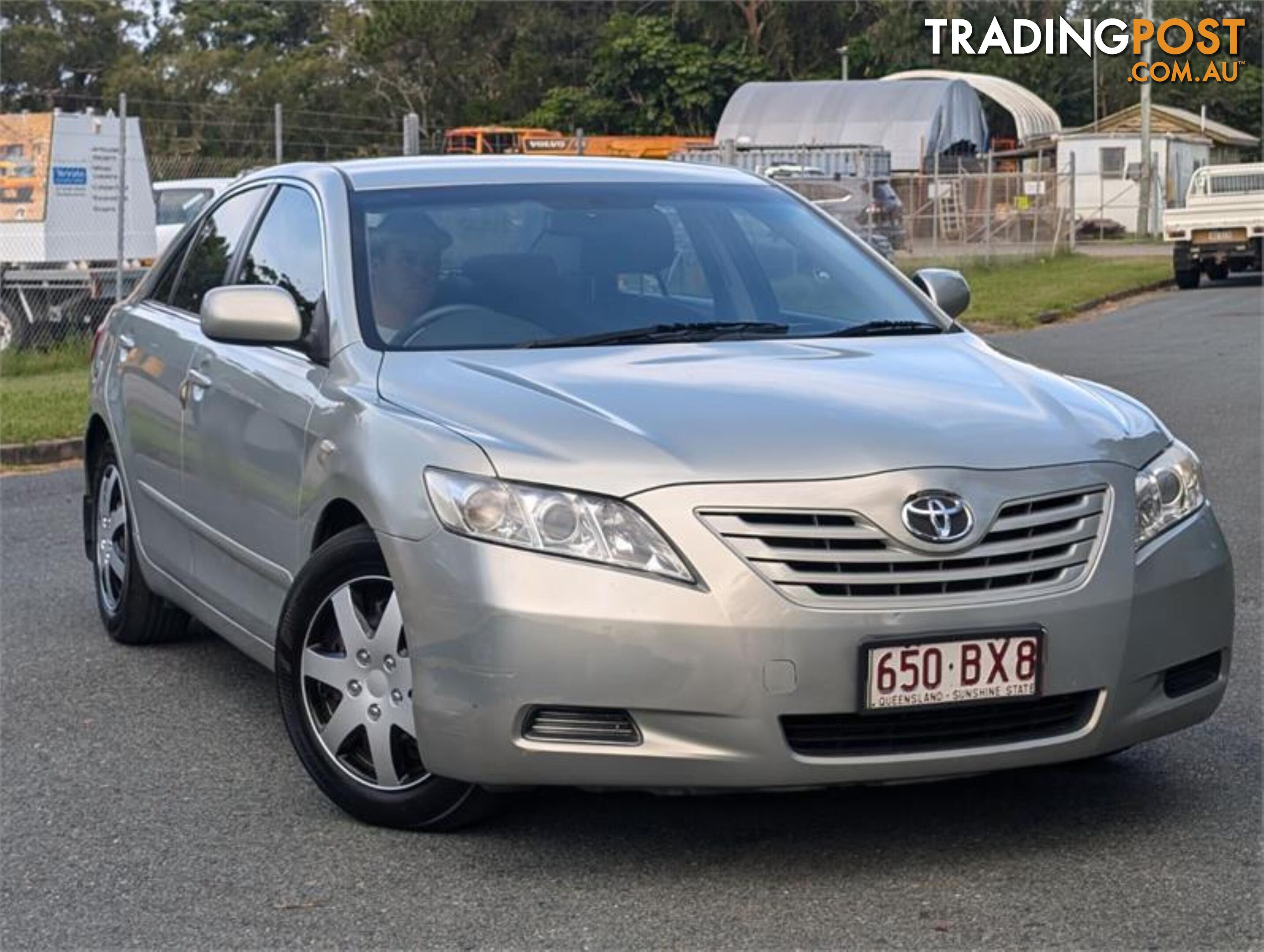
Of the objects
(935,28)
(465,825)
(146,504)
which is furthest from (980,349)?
(935,28)

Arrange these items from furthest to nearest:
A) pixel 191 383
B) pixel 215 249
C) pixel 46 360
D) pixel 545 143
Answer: pixel 545 143, pixel 46 360, pixel 215 249, pixel 191 383

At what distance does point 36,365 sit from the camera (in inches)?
719

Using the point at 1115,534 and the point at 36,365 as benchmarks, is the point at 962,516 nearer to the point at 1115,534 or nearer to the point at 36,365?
the point at 1115,534

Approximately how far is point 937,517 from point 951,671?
32 cm

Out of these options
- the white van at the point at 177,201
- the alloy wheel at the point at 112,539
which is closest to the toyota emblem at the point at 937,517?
the alloy wheel at the point at 112,539

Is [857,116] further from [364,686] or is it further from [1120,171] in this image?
[364,686]

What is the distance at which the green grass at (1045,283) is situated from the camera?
78.3 ft

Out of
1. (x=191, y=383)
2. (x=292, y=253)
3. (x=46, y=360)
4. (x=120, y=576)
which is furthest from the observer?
(x=46, y=360)

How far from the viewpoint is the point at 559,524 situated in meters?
4.39

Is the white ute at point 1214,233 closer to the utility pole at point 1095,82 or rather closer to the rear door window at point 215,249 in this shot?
the rear door window at point 215,249

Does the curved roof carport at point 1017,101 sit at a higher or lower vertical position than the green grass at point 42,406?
higher

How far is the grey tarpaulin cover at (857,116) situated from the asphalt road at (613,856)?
50.0m

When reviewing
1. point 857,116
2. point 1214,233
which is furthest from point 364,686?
point 857,116

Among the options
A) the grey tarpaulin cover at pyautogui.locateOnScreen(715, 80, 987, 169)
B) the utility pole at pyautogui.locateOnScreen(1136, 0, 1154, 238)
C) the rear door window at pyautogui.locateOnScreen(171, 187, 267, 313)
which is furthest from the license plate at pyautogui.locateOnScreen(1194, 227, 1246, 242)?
the rear door window at pyautogui.locateOnScreen(171, 187, 267, 313)
